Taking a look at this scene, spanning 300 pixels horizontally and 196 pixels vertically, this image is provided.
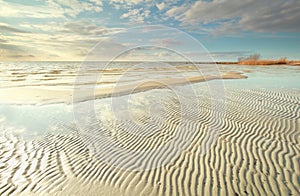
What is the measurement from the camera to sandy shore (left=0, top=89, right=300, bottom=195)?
3.47 m

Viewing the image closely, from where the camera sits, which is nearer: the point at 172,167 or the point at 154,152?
the point at 172,167

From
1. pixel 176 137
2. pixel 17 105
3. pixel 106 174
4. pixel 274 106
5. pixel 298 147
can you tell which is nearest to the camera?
pixel 106 174

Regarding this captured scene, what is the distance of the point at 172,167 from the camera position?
4.17 m

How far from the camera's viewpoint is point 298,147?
4902 mm

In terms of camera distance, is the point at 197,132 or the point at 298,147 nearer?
the point at 298,147

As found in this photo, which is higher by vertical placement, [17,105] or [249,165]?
[17,105]

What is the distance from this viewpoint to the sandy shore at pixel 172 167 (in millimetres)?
3471

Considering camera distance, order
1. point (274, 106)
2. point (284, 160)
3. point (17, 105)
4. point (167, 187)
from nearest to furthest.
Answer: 1. point (167, 187)
2. point (284, 160)
3. point (274, 106)
4. point (17, 105)

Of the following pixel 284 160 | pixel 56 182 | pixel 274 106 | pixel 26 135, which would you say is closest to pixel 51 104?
pixel 26 135

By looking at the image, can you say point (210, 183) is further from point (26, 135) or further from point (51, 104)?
point (51, 104)

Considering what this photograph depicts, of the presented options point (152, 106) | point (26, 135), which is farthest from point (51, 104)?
point (152, 106)

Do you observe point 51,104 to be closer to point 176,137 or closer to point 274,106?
point 176,137

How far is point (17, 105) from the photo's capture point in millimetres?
9906

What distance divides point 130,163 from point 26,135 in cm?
428
